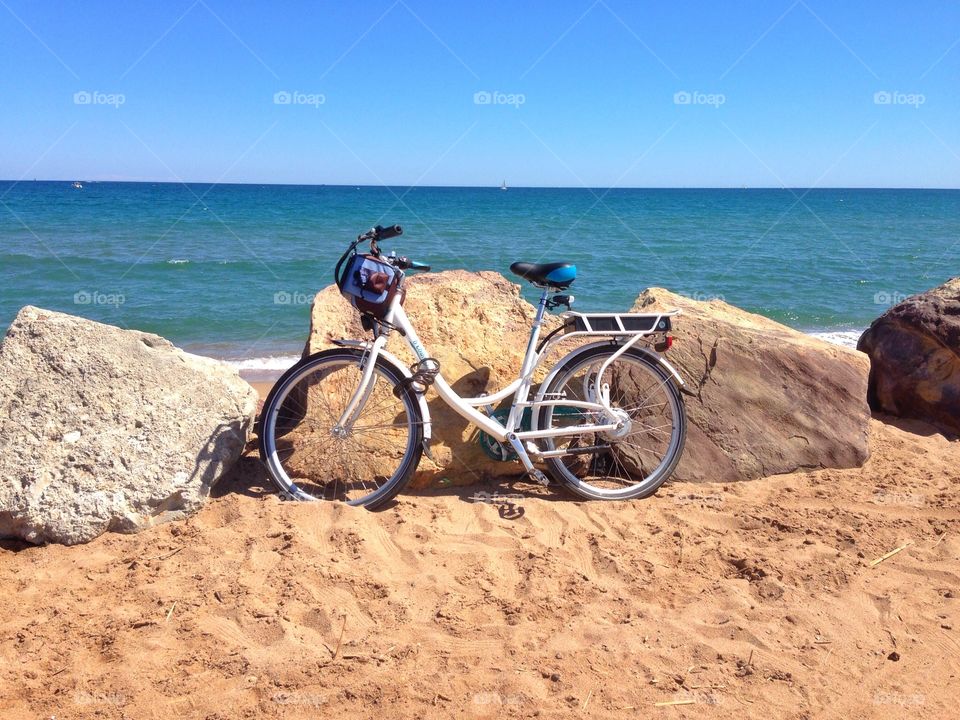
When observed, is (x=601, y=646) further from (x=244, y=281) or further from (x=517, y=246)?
(x=517, y=246)

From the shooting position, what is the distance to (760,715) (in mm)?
2506

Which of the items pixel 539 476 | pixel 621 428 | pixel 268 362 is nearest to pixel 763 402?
pixel 621 428

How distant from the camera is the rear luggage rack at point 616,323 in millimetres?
4160

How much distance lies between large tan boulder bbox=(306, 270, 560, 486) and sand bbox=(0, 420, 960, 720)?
315 mm

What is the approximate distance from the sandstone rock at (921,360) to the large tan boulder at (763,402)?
4.25ft

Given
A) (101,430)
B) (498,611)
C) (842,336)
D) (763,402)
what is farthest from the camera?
(842,336)

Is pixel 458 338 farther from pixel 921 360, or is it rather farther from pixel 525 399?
pixel 921 360

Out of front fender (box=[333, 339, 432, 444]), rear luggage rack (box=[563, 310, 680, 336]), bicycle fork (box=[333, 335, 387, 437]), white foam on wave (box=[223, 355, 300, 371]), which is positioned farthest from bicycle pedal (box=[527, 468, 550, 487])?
white foam on wave (box=[223, 355, 300, 371])

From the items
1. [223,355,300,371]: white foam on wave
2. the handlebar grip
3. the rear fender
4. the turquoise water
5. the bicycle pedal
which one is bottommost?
the bicycle pedal

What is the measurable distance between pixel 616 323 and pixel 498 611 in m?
1.78

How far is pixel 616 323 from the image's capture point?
4.20 m

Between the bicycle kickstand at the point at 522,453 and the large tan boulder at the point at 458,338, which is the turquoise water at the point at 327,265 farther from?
the bicycle kickstand at the point at 522,453

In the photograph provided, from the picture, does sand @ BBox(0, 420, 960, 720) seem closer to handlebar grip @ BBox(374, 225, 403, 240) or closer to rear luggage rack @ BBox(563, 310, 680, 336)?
rear luggage rack @ BBox(563, 310, 680, 336)

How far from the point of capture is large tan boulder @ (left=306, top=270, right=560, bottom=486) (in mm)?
4500
